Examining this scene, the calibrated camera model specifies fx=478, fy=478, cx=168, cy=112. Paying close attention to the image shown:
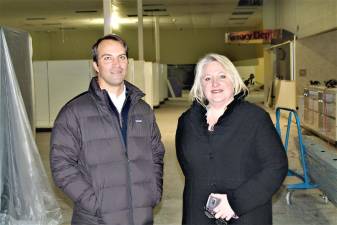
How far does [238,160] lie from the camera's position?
2066 millimetres

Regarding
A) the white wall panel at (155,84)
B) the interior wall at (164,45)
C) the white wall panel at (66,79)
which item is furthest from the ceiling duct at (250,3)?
the interior wall at (164,45)

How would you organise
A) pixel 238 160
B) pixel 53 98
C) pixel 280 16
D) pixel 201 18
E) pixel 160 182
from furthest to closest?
pixel 201 18
pixel 280 16
pixel 53 98
pixel 160 182
pixel 238 160

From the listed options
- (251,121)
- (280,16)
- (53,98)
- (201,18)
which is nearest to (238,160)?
(251,121)

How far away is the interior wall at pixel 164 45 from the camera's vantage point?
2812 centimetres

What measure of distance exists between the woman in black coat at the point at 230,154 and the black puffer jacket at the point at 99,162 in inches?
10.9

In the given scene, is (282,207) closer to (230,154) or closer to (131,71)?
(230,154)

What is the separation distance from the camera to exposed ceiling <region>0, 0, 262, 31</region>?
1642cm

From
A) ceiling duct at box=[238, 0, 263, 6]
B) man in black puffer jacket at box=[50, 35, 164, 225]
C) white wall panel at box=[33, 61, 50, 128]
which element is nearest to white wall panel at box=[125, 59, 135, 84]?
white wall panel at box=[33, 61, 50, 128]

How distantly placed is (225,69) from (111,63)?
1.82 ft

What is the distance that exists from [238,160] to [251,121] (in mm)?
178

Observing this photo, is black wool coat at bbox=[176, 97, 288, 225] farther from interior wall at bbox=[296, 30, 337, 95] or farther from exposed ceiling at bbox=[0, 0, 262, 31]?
exposed ceiling at bbox=[0, 0, 262, 31]

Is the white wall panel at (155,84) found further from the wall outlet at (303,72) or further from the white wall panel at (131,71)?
the wall outlet at (303,72)

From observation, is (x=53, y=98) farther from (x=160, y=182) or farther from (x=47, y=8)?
(x=160, y=182)

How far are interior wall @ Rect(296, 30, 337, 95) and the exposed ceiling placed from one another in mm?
4137
